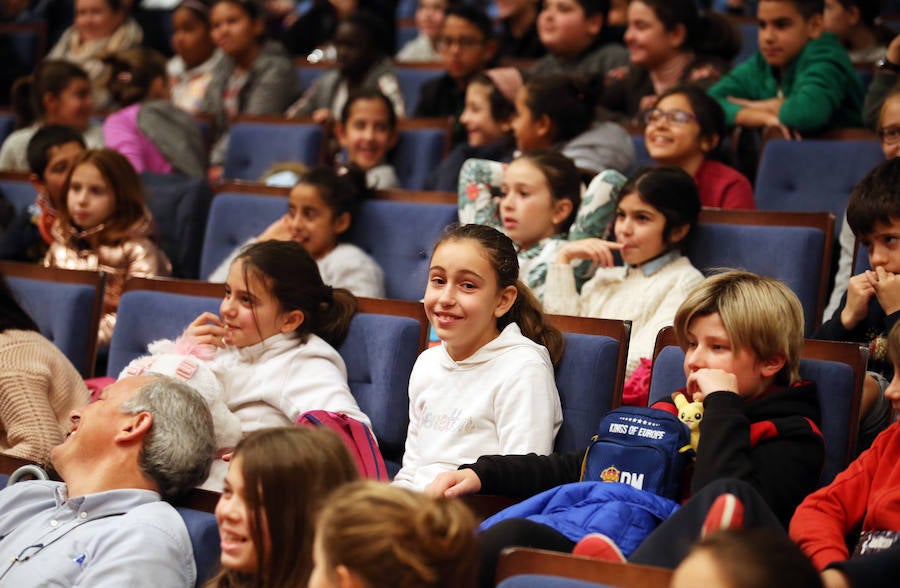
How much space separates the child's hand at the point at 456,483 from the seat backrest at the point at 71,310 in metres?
1.37

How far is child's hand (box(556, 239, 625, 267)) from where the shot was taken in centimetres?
278

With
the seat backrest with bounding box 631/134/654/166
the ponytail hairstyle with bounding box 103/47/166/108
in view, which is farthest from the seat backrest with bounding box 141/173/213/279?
the seat backrest with bounding box 631/134/654/166

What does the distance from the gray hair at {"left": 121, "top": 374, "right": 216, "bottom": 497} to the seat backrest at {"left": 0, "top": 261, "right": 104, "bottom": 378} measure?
0.90 metres

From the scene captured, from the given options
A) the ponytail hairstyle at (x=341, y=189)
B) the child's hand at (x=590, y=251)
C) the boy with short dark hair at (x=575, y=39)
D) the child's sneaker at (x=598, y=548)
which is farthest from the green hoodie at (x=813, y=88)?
the child's sneaker at (x=598, y=548)

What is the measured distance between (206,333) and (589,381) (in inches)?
36.2

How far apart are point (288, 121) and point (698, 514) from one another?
125 inches

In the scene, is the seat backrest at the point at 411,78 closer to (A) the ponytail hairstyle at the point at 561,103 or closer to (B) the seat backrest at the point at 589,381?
(A) the ponytail hairstyle at the point at 561,103

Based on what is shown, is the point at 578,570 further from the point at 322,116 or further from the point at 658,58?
the point at 322,116

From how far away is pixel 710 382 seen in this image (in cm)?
199

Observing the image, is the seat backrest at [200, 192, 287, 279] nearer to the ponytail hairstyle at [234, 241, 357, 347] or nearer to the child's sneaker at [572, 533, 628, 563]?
the ponytail hairstyle at [234, 241, 357, 347]

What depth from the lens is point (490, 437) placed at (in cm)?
227

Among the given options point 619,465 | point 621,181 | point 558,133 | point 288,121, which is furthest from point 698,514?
point 288,121

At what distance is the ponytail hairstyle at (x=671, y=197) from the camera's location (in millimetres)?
2742

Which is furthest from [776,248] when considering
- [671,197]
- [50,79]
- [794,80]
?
[50,79]
